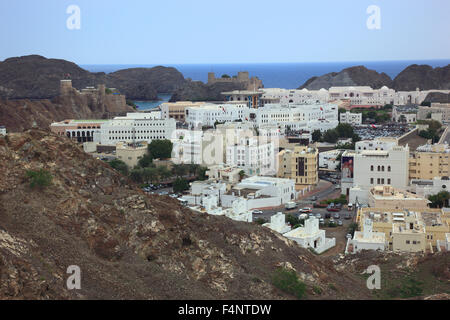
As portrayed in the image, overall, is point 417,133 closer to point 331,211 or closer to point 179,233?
point 331,211

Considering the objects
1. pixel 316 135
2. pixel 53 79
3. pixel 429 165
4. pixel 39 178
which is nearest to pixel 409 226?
pixel 429 165

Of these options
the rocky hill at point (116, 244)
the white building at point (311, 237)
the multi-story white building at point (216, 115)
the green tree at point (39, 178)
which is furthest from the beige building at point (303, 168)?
the multi-story white building at point (216, 115)

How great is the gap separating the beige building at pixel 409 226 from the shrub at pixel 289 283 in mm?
7441

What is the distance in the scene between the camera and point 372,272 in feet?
54.9

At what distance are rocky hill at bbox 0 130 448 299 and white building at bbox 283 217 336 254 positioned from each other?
408 cm

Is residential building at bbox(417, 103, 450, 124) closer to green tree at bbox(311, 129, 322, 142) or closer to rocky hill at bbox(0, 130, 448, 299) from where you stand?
green tree at bbox(311, 129, 322, 142)

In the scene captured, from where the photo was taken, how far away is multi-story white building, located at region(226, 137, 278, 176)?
107ft

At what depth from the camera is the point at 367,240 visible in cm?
1980

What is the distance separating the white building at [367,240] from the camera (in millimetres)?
19516

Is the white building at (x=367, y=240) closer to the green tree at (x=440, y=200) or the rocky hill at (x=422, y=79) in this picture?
the green tree at (x=440, y=200)

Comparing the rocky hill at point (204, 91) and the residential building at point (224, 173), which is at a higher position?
the rocky hill at point (204, 91)

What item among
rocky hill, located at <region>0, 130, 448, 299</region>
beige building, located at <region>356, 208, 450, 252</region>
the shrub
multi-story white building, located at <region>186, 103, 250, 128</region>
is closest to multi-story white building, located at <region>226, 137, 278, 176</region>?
beige building, located at <region>356, 208, 450, 252</region>

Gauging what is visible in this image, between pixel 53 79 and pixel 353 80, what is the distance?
37.9 metres
